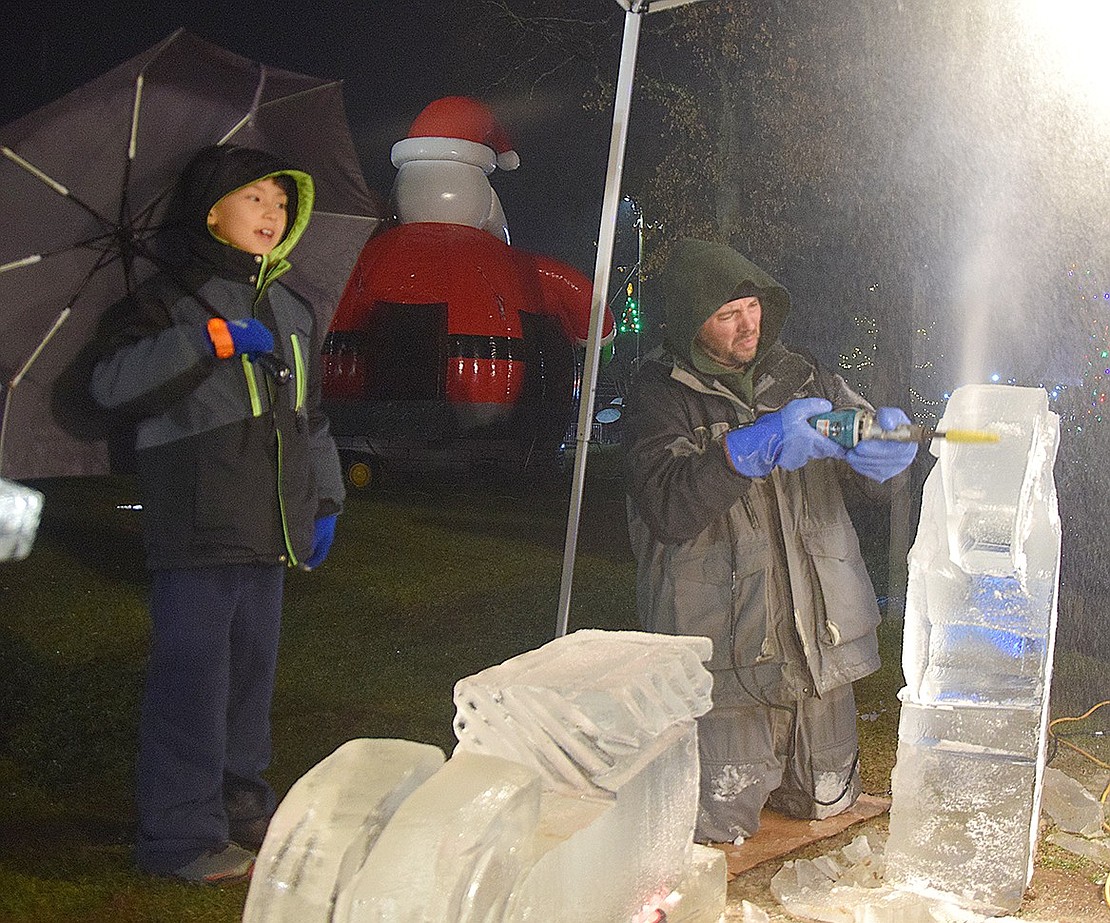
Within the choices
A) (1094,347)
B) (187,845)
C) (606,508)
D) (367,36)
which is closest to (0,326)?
(187,845)

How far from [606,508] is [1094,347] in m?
3.07

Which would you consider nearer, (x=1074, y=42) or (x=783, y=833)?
(x=783, y=833)

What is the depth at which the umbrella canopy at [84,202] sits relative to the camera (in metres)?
1.95

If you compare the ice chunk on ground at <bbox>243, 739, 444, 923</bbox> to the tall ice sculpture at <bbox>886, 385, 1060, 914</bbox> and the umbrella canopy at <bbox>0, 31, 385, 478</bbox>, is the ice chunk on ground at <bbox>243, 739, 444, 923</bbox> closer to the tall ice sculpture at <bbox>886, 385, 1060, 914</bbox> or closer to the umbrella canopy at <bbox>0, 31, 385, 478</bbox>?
the umbrella canopy at <bbox>0, 31, 385, 478</bbox>

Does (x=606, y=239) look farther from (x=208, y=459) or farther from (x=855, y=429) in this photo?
(x=208, y=459)

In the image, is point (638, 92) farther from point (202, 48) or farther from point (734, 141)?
point (202, 48)

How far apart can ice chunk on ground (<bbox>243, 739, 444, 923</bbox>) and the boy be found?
34.9 inches

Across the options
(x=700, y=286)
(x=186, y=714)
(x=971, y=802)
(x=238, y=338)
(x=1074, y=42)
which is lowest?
(x=971, y=802)

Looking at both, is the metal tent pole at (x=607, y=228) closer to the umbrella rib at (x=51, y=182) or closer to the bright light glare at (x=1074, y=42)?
the umbrella rib at (x=51, y=182)

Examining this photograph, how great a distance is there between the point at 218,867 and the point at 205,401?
0.90 meters

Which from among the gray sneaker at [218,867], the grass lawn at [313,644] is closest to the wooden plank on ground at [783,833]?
the grass lawn at [313,644]

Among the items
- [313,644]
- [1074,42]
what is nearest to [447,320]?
[313,644]

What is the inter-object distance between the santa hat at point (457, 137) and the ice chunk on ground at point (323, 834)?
4668 mm

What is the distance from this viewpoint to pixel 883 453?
2398mm
